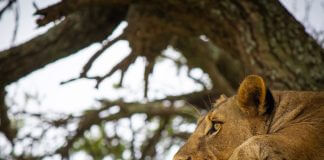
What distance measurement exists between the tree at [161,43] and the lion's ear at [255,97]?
1156 millimetres

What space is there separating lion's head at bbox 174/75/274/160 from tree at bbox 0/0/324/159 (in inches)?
45.9

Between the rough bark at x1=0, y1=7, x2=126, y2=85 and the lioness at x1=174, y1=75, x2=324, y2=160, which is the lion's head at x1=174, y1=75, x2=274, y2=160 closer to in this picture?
the lioness at x1=174, y1=75, x2=324, y2=160

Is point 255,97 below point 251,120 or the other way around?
the other way around

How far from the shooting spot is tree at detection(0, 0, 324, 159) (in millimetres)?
4934

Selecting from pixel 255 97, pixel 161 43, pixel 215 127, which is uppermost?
pixel 255 97

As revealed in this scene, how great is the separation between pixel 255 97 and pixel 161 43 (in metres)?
2.47

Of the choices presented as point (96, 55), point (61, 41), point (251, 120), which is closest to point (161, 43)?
point (96, 55)

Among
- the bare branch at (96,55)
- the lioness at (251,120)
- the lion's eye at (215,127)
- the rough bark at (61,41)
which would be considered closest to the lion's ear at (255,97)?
the lioness at (251,120)

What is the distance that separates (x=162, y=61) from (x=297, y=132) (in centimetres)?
430

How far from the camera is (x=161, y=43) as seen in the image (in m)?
6.12

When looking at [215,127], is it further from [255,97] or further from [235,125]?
[255,97]

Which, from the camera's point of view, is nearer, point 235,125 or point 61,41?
point 235,125

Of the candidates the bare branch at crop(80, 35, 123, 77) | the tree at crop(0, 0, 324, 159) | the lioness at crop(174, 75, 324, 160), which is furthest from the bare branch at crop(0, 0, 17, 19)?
the lioness at crop(174, 75, 324, 160)

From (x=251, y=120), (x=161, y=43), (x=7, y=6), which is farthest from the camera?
(x=161, y=43)
